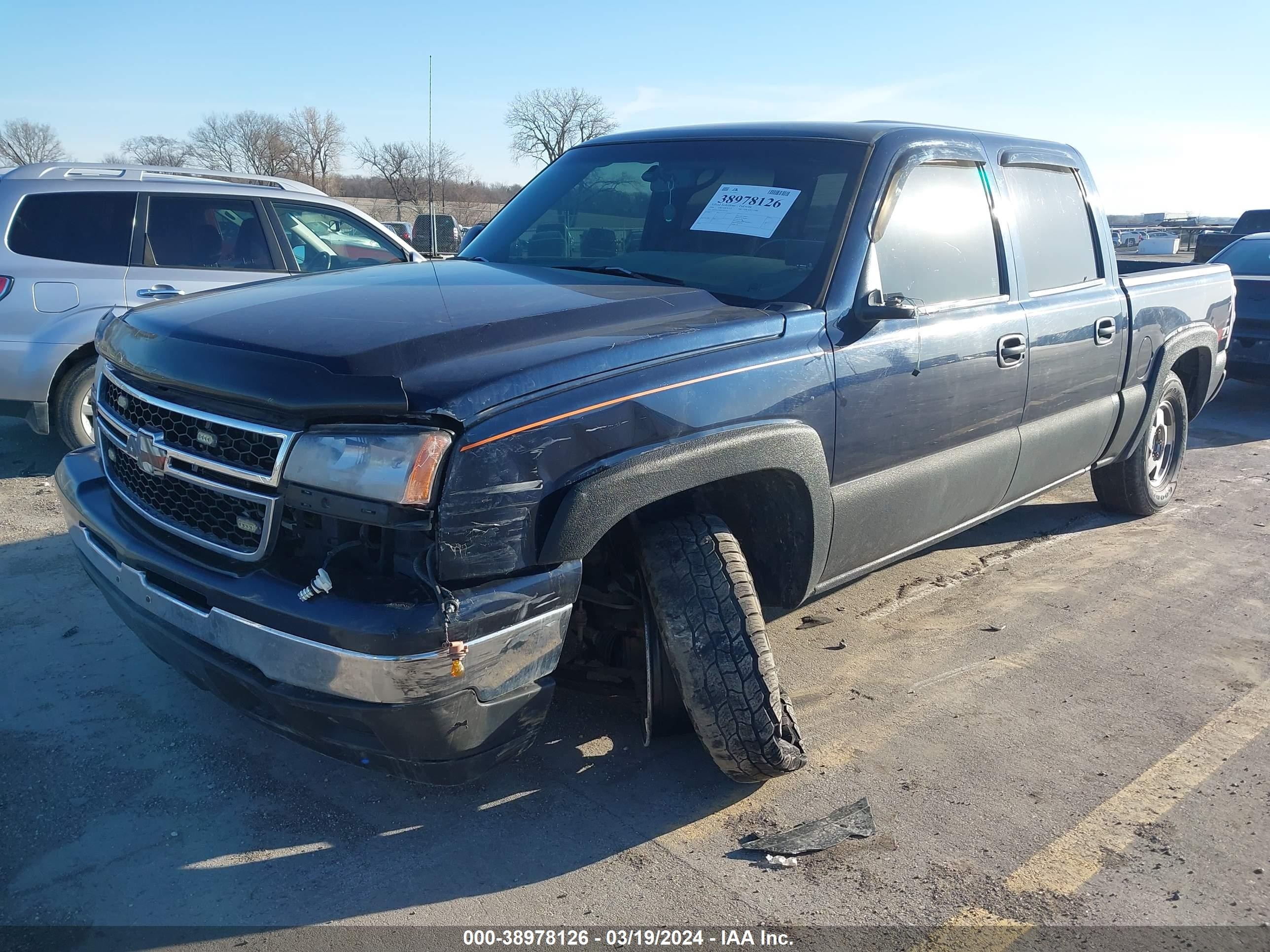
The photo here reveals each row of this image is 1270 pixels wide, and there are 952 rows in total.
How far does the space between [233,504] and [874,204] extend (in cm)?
233

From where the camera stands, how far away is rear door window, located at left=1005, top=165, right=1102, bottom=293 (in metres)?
4.24

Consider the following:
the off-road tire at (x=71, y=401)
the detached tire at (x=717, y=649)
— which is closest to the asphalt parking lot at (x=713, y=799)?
the detached tire at (x=717, y=649)

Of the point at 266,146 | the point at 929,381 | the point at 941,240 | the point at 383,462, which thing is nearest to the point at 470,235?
the point at 941,240

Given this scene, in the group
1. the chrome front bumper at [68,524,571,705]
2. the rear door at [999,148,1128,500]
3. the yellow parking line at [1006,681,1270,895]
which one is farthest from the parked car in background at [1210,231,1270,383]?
the chrome front bumper at [68,524,571,705]

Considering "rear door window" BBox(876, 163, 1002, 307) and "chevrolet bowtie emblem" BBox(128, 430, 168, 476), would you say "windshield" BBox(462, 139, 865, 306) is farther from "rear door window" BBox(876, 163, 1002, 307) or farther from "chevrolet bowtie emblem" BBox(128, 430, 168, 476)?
"chevrolet bowtie emblem" BBox(128, 430, 168, 476)

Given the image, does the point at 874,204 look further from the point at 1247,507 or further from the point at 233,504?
the point at 1247,507

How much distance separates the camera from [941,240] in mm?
3736

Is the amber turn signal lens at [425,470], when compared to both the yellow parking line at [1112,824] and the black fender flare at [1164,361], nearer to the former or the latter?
the yellow parking line at [1112,824]

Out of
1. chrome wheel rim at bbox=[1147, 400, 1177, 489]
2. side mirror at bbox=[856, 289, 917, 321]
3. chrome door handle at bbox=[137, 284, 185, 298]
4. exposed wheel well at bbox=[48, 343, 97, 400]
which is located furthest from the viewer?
chrome door handle at bbox=[137, 284, 185, 298]

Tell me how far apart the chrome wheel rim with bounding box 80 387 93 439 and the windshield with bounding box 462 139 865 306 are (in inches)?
129

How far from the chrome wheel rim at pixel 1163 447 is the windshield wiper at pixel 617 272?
12.1ft

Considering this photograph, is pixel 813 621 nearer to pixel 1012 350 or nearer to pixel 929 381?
pixel 929 381

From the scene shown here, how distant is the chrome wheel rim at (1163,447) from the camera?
227 inches

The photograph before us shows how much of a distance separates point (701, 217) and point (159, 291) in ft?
13.8
